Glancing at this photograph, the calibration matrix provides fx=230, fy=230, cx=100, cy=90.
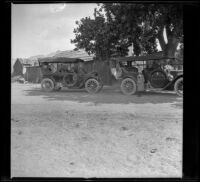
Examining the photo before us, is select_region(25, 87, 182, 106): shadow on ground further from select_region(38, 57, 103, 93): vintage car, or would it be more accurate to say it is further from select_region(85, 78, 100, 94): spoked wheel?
select_region(38, 57, 103, 93): vintage car

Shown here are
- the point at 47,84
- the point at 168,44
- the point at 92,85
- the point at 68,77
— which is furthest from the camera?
the point at 168,44

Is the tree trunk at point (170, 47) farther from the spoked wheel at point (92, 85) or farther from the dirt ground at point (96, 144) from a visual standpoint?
the dirt ground at point (96, 144)

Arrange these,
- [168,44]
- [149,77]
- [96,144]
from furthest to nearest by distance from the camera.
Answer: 1. [168,44]
2. [149,77]
3. [96,144]

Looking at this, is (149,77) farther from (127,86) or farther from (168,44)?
(168,44)

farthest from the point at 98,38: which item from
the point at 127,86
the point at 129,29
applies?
the point at 127,86

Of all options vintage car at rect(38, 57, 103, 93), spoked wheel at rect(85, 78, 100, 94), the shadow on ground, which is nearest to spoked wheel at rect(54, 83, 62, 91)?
vintage car at rect(38, 57, 103, 93)

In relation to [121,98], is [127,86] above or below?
above

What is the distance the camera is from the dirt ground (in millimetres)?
3128

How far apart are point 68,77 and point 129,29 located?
4381 millimetres

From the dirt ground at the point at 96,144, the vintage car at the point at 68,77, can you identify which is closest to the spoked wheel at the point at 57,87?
the vintage car at the point at 68,77

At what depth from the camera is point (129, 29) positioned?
1149 centimetres

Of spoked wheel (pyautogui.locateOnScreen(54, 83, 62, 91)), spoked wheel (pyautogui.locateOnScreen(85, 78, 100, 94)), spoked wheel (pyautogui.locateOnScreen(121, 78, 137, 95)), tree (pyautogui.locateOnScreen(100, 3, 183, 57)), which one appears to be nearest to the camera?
tree (pyautogui.locateOnScreen(100, 3, 183, 57))

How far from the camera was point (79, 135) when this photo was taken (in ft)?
15.3
